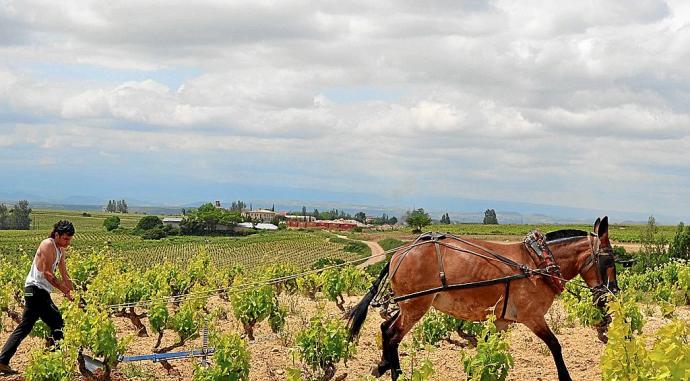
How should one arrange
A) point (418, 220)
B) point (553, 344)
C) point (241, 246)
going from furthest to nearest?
point (418, 220)
point (241, 246)
point (553, 344)

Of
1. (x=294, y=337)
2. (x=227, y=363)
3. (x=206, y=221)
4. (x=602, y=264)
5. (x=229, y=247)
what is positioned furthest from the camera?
(x=206, y=221)

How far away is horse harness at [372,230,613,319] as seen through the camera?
7.89m

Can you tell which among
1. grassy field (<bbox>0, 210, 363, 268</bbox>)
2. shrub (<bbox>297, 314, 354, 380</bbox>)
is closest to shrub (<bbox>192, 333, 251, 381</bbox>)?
shrub (<bbox>297, 314, 354, 380</bbox>)

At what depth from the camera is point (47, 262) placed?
26.6 feet

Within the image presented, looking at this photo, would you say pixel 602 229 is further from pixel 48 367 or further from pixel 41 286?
pixel 41 286

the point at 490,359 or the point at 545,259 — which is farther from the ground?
the point at 545,259

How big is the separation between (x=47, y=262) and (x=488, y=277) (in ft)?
17.0

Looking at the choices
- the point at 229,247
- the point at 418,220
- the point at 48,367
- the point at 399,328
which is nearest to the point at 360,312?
the point at 399,328

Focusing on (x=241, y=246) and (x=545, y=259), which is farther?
(x=241, y=246)

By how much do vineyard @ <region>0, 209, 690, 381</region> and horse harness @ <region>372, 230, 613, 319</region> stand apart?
1.99 feet

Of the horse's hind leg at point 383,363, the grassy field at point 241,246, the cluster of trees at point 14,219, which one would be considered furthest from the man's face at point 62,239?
the cluster of trees at point 14,219

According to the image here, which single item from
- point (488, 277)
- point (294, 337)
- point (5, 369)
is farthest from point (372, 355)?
point (5, 369)

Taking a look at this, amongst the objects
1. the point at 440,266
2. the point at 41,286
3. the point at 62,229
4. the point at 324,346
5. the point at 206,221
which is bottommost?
the point at 206,221

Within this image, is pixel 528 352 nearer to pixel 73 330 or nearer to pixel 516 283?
pixel 516 283
